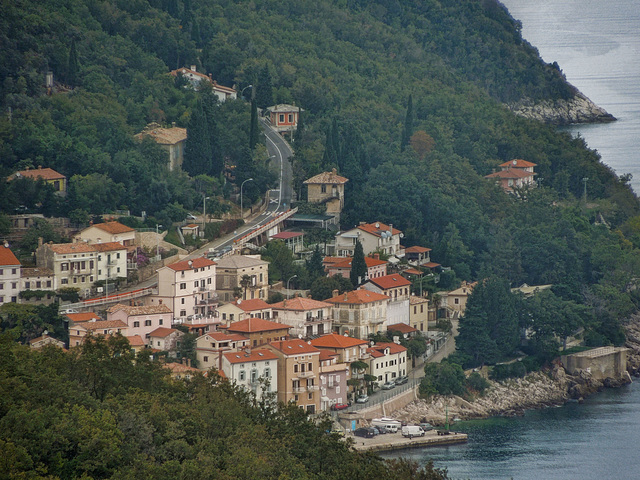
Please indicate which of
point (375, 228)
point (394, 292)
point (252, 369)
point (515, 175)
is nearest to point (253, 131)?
point (375, 228)

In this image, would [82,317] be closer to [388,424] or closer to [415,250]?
[388,424]

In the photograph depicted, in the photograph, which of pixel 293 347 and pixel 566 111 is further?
pixel 566 111

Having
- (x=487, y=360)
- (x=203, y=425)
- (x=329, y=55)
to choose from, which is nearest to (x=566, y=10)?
(x=329, y=55)

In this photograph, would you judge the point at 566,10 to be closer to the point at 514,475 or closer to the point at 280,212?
the point at 280,212

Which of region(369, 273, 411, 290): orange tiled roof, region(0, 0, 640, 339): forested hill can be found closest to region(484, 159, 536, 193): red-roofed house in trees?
region(0, 0, 640, 339): forested hill

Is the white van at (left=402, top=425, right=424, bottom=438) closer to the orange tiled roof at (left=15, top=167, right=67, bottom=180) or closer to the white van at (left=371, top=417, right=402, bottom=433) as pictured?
the white van at (left=371, top=417, right=402, bottom=433)

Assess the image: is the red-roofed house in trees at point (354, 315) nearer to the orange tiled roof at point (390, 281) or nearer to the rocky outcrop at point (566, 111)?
the orange tiled roof at point (390, 281)
